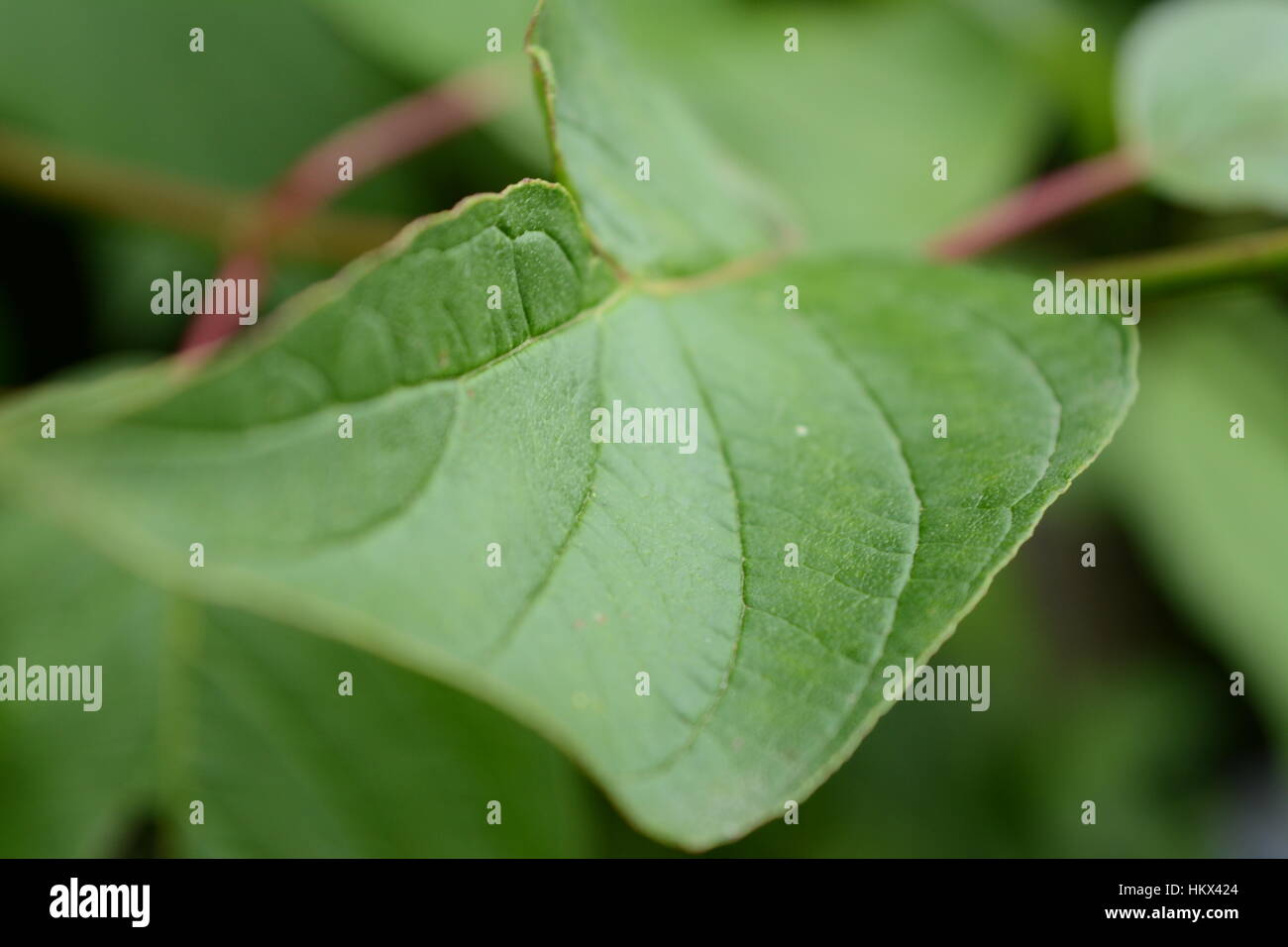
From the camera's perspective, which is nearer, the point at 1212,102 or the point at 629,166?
the point at 629,166

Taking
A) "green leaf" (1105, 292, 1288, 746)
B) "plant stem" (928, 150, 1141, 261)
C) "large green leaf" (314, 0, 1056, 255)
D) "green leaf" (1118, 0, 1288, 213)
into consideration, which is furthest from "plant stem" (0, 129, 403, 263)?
"green leaf" (1105, 292, 1288, 746)

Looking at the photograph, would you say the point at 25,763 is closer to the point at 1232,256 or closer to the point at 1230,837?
the point at 1232,256

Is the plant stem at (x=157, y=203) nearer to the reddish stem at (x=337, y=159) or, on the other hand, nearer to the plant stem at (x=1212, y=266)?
the reddish stem at (x=337, y=159)

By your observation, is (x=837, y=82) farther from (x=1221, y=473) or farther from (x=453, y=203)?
(x=1221, y=473)

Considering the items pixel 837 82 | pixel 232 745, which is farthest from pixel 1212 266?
pixel 837 82

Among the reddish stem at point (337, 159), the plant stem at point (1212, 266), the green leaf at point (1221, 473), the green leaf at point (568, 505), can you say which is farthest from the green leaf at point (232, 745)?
the green leaf at point (1221, 473)

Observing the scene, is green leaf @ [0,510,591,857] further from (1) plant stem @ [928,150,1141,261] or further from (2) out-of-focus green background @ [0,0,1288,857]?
(1) plant stem @ [928,150,1141,261]
